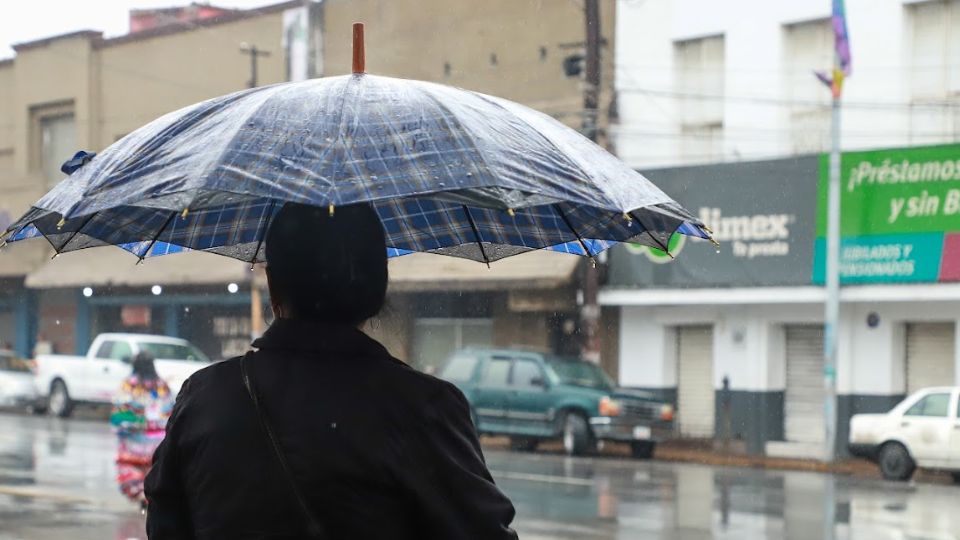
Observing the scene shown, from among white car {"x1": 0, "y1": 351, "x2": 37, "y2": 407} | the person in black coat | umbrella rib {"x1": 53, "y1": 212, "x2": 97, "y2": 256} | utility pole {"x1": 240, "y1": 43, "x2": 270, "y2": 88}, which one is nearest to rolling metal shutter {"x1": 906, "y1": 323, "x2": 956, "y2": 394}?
utility pole {"x1": 240, "y1": 43, "x2": 270, "y2": 88}

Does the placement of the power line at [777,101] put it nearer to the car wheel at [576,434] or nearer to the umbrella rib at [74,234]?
the car wheel at [576,434]

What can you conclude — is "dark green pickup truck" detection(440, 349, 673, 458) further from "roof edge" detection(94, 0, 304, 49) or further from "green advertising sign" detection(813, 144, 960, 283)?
"roof edge" detection(94, 0, 304, 49)

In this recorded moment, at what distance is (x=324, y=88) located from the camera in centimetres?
333

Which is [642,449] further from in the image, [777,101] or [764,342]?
[777,101]

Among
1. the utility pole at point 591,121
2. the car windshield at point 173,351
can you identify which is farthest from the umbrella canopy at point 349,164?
the car windshield at point 173,351

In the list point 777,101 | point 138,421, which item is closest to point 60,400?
point 777,101

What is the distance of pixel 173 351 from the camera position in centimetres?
2844

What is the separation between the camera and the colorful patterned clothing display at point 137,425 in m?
12.4

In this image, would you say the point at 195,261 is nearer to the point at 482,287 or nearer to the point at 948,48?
the point at 482,287

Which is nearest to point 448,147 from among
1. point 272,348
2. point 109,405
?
point 272,348

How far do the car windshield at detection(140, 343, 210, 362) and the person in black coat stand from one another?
26.0 meters

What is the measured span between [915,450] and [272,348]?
18785 millimetres

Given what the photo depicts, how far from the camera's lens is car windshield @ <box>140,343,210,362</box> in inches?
1112

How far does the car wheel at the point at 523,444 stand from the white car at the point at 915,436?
585cm
